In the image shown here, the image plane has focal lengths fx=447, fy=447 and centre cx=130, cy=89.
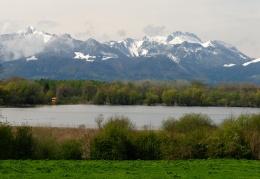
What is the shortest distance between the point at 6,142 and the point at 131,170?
13.5 meters

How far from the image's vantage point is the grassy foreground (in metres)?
27.0

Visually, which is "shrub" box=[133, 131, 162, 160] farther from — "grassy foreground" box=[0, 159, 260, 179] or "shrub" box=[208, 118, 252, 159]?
"grassy foreground" box=[0, 159, 260, 179]

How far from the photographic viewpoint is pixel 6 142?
1497 inches

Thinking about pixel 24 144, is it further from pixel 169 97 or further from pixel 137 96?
pixel 137 96

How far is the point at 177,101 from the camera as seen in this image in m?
171

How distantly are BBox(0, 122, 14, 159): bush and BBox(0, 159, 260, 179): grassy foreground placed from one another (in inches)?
231

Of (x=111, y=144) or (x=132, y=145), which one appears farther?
(x=132, y=145)

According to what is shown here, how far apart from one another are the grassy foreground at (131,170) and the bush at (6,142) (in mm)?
5867

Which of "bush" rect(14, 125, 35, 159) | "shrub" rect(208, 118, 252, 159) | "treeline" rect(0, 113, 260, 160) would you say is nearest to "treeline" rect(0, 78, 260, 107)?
"bush" rect(14, 125, 35, 159)

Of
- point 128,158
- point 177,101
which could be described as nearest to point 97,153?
point 128,158

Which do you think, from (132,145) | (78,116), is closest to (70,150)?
(132,145)

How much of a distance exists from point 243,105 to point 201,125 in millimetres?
123320

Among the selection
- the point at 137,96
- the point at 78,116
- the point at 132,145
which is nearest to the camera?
the point at 132,145

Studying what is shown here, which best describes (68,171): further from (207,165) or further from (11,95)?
(11,95)
